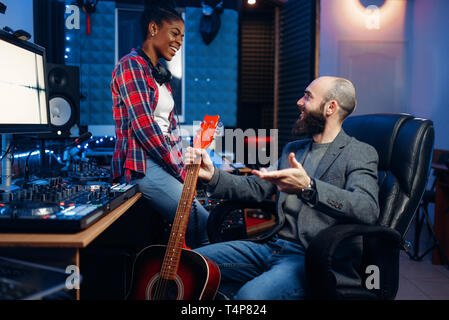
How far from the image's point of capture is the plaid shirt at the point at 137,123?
1.63m

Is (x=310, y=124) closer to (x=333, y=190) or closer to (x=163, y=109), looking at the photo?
(x=333, y=190)

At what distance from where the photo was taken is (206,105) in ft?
12.9

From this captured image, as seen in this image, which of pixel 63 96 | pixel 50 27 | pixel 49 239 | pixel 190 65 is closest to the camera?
pixel 49 239

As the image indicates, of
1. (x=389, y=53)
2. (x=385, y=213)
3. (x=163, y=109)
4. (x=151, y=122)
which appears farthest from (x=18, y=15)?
(x=389, y=53)

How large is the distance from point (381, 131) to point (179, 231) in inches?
38.2

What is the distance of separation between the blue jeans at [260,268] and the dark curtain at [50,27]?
2327 mm

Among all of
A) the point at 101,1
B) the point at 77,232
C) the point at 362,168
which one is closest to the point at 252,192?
the point at 362,168

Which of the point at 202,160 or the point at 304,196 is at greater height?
the point at 202,160

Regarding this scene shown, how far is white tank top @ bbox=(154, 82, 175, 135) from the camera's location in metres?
1.82

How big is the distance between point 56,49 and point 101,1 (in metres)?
0.69

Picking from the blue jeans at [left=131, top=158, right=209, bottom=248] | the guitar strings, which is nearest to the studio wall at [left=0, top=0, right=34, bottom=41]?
the blue jeans at [left=131, top=158, right=209, bottom=248]

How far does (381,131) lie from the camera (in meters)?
1.63

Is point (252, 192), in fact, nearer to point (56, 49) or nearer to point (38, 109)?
point (38, 109)

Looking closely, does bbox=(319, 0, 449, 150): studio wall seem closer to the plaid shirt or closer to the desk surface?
the plaid shirt
